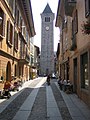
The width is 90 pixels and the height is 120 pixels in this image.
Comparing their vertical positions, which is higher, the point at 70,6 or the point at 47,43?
the point at 47,43

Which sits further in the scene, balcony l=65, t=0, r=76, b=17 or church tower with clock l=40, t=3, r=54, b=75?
church tower with clock l=40, t=3, r=54, b=75

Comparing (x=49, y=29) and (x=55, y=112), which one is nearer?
(x=55, y=112)

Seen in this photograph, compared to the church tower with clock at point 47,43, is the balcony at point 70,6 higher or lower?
lower

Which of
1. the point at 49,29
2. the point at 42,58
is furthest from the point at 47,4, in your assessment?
the point at 42,58

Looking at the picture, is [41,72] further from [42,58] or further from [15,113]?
[15,113]

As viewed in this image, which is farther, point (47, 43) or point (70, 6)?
point (47, 43)

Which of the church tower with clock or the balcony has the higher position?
the church tower with clock

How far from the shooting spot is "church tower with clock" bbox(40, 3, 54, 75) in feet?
316

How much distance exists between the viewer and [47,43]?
96.1m

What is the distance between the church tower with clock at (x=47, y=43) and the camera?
316 ft

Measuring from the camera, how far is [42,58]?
97.6m

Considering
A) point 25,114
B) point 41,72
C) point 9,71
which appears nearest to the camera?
point 25,114

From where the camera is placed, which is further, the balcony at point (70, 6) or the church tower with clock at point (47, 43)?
the church tower with clock at point (47, 43)

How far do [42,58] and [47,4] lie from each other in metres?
22.3
